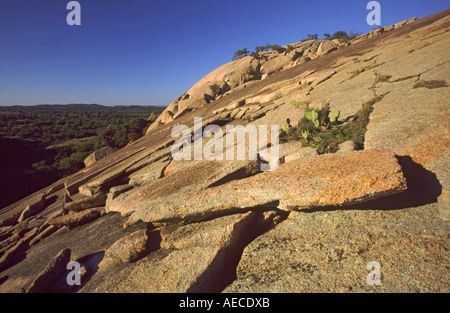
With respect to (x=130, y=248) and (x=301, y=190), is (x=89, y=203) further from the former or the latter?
(x=301, y=190)

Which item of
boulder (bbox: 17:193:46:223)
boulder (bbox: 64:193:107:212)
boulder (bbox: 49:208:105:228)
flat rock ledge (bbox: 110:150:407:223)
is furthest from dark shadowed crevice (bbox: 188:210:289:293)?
boulder (bbox: 17:193:46:223)

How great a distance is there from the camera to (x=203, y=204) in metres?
3.30

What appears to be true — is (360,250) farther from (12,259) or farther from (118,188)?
(12,259)

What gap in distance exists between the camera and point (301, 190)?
Result: 9.01 ft

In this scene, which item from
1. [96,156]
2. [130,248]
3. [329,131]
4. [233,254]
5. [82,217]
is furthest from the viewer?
[96,156]

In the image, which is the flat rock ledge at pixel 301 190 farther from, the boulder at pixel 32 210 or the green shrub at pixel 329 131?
the boulder at pixel 32 210

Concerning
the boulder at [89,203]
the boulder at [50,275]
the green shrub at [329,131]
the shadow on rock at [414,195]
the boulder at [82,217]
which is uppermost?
the green shrub at [329,131]

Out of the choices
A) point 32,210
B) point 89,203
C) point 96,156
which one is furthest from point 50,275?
point 96,156

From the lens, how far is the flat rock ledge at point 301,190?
94.9 inches

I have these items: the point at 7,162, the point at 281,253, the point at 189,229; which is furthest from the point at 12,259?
the point at 7,162

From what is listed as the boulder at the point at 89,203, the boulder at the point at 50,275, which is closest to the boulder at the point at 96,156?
the boulder at the point at 89,203

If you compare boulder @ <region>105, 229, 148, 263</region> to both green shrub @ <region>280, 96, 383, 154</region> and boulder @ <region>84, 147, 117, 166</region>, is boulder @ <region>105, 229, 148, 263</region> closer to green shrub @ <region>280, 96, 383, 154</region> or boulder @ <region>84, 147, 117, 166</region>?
green shrub @ <region>280, 96, 383, 154</region>

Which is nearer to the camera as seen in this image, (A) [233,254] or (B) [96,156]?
(A) [233,254]
